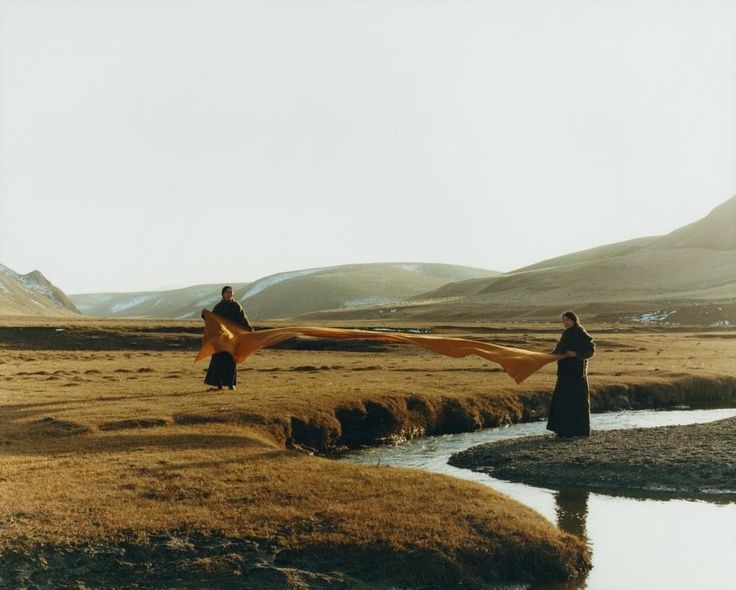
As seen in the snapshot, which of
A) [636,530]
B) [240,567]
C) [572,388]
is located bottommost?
[636,530]

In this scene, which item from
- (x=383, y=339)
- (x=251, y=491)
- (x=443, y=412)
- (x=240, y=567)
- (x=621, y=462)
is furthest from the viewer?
(x=443, y=412)

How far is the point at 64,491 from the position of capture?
1662 cm

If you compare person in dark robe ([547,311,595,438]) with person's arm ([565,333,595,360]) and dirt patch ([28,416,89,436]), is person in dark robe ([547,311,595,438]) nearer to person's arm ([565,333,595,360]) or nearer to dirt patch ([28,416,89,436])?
person's arm ([565,333,595,360])

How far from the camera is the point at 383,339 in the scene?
25.4 m

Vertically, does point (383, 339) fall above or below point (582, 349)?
above

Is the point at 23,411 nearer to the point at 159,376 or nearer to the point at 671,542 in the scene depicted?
the point at 159,376

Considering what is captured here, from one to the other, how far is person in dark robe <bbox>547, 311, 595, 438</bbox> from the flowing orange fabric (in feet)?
1.65

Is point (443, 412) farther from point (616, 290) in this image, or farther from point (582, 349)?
point (616, 290)

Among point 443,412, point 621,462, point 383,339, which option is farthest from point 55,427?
point 621,462

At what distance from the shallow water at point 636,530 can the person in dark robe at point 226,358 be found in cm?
673

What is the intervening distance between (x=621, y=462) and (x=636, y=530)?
17.0ft

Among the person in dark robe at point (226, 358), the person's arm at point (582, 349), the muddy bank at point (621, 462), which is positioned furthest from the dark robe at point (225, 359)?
the person's arm at point (582, 349)

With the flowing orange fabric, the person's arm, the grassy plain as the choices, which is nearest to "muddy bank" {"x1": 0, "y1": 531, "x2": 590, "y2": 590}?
the grassy plain

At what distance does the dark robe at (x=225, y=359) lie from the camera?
2934cm
